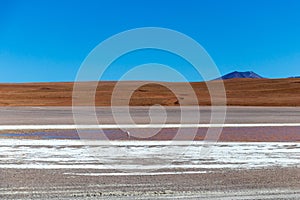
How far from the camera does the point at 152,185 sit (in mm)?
9992

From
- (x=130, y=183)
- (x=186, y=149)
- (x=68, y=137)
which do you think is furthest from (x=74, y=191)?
(x=68, y=137)

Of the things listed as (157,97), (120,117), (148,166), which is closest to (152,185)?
(148,166)

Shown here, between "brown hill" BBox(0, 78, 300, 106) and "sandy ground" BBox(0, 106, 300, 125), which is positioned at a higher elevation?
"brown hill" BBox(0, 78, 300, 106)

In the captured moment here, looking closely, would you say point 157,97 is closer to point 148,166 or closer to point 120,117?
point 120,117

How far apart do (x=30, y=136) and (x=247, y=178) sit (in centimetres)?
1114

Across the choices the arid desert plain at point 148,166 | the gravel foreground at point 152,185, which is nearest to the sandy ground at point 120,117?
the arid desert plain at point 148,166

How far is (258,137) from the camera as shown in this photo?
813 inches

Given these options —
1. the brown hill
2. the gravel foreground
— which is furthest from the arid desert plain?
the brown hill

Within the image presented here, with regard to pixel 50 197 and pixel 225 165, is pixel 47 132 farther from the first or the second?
pixel 50 197

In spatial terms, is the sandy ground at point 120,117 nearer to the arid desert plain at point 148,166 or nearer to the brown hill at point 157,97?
the arid desert plain at point 148,166

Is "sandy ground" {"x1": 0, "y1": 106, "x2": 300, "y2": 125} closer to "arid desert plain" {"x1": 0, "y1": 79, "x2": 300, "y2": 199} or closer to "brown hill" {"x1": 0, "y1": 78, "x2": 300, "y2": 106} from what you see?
"arid desert plain" {"x1": 0, "y1": 79, "x2": 300, "y2": 199}

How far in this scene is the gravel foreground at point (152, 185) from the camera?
890 centimetres

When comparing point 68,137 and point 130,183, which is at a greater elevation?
point 68,137

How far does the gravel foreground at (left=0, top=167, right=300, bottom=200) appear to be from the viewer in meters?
8.90
